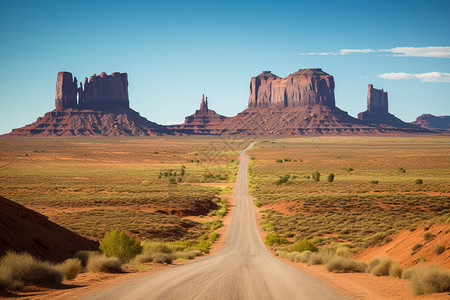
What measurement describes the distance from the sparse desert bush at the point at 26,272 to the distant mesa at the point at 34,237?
3497 millimetres

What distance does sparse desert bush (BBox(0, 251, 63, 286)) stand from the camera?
1156 centimetres

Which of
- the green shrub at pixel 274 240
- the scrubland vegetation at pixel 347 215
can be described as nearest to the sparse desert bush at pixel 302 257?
the scrubland vegetation at pixel 347 215

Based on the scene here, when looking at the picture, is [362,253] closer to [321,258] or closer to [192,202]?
[321,258]

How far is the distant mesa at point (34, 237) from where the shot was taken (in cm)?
1684

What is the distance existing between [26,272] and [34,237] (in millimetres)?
7065

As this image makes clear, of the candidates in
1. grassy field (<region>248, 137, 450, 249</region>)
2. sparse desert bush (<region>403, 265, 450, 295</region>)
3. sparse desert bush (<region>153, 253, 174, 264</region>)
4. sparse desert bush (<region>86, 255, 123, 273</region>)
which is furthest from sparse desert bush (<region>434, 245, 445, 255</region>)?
sparse desert bush (<region>86, 255, 123, 273</region>)

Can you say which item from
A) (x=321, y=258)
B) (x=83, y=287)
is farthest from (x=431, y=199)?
(x=83, y=287)

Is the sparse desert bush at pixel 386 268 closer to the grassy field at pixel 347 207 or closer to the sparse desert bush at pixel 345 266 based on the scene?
the sparse desert bush at pixel 345 266

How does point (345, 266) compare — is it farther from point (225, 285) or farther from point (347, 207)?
point (347, 207)

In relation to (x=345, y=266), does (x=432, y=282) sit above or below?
above

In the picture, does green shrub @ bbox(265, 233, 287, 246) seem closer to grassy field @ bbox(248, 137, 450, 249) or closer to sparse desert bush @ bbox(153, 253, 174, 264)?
grassy field @ bbox(248, 137, 450, 249)

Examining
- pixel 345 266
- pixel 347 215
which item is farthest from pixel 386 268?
pixel 347 215

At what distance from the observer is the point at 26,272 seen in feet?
39.3

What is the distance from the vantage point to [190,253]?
23.4 meters
